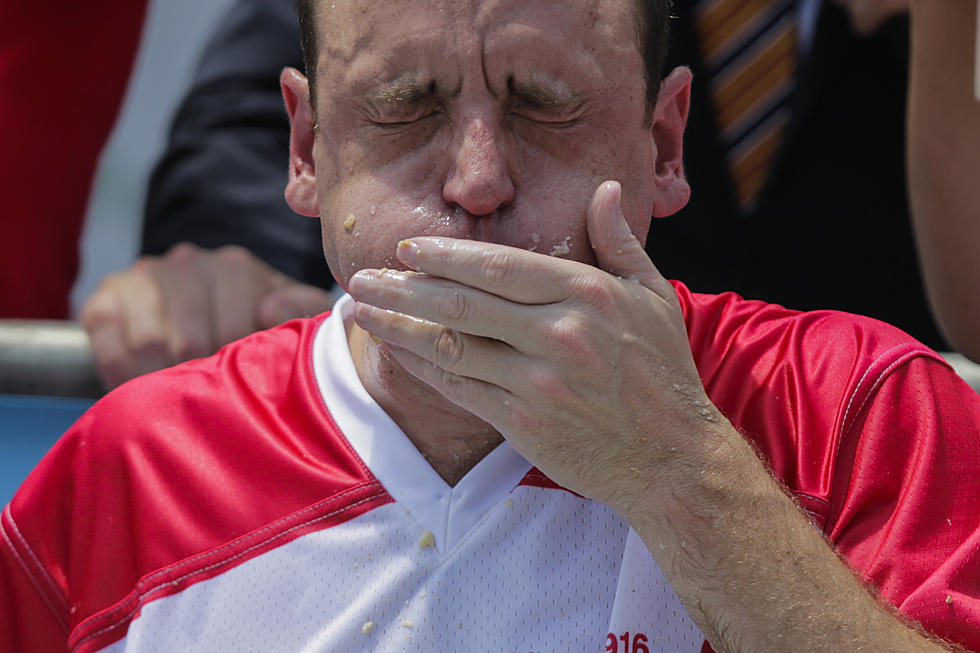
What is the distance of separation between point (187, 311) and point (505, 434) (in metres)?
1.04

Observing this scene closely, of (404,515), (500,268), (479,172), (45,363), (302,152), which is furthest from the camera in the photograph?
(45,363)

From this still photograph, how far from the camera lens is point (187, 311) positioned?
2057mm

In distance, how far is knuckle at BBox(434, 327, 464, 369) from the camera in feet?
3.79

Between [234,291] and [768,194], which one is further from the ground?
[234,291]

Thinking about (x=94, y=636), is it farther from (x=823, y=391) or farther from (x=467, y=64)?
(x=823, y=391)

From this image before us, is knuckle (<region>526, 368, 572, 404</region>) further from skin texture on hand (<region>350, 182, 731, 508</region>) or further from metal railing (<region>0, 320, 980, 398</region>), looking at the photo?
metal railing (<region>0, 320, 980, 398</region>)

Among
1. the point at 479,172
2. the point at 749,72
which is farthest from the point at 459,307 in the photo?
the point at 749,72

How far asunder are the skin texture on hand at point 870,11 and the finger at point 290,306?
1350 millimetres

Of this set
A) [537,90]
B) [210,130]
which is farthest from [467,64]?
[210,130]

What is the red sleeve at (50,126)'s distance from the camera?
3.04 meters

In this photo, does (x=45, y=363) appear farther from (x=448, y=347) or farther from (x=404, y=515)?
(x=448, y=347)

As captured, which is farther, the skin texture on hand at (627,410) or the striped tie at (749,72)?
the striped tie at (749,72)

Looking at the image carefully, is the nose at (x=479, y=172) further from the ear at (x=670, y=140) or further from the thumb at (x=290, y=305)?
the thumb at (x=290, y=305)

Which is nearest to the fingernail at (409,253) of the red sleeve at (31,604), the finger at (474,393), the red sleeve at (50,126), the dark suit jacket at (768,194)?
the finger at (474,393)
